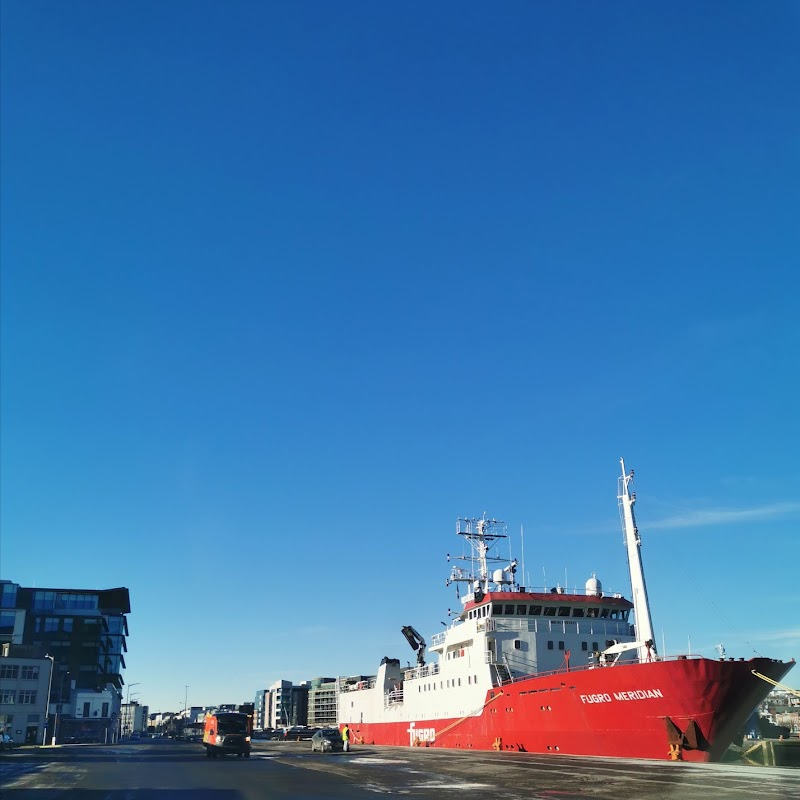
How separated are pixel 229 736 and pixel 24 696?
65.2 meters

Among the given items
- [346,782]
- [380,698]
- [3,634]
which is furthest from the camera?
[3,634]

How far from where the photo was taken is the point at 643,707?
32531 mm

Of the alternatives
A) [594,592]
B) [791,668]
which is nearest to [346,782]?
[791,668]

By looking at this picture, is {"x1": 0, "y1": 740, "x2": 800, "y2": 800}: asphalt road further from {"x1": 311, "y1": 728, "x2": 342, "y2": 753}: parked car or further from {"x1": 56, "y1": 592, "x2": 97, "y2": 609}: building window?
{"x1": 56, "y1": 592, "x2": 97, "y2": 609}: building window

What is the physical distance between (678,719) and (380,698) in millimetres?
48545

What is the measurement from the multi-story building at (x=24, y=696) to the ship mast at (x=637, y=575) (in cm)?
8824

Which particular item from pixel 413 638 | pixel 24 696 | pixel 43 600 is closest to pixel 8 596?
pixel 43 600

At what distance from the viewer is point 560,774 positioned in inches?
1039

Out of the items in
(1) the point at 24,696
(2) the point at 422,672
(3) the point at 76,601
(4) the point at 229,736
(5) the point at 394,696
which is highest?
(3) the point at 76,601

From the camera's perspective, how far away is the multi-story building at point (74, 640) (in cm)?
13312

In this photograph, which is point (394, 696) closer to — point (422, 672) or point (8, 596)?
point (422, 672)

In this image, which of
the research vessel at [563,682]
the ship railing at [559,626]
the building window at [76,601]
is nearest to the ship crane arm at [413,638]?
the research vessel at [563,682]

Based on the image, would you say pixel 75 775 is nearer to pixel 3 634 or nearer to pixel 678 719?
pixel 678 719

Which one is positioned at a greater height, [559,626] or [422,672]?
[559,626]
